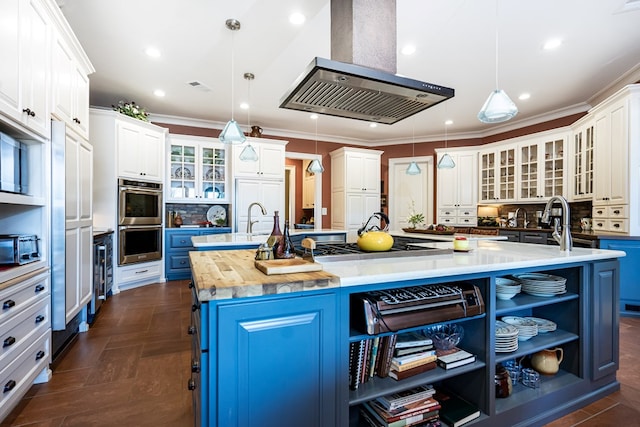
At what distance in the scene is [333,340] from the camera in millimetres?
1170

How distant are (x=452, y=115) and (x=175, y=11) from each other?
457cm

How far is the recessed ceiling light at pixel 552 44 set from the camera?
3.15 meters

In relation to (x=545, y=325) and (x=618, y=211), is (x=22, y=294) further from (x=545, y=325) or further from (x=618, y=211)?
(x=618, y=211)

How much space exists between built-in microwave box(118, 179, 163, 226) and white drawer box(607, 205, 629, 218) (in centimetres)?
593

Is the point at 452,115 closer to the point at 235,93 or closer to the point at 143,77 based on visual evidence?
the point at 235,93

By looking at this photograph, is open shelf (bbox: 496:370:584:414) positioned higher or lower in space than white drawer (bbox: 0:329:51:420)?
lower

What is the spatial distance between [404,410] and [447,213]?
566 centimetres

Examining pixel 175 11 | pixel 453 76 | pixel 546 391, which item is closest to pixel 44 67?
pixel 175 11

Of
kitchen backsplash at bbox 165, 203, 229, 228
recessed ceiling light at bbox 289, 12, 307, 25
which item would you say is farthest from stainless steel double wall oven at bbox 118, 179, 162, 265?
recessed ceiling light at bbox 289, 12, 307, 25

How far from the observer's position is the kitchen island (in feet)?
3.33

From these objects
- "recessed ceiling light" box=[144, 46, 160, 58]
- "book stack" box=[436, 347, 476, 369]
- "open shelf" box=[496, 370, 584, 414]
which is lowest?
"open shelf" box=[496, 370, 584, 414]

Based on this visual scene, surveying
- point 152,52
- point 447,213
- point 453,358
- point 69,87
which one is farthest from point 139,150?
point 447,213

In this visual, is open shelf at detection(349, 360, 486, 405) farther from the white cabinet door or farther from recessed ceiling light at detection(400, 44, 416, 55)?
the white cabinet door

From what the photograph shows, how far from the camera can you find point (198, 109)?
5133mm
